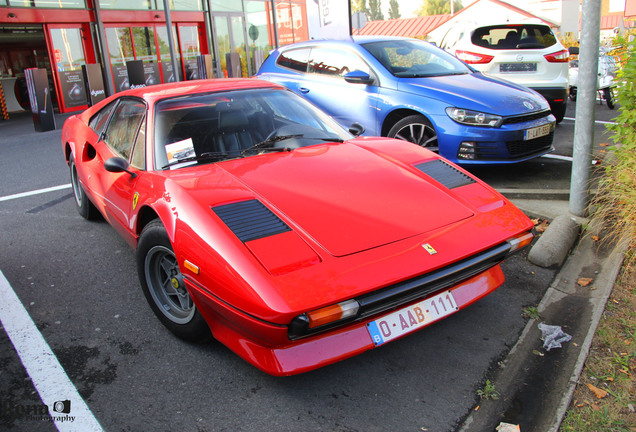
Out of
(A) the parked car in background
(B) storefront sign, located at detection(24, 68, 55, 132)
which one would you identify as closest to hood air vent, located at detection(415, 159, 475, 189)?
(A) the parked car in background

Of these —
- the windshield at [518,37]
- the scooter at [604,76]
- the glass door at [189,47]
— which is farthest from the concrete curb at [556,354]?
the glass door at [189,47]

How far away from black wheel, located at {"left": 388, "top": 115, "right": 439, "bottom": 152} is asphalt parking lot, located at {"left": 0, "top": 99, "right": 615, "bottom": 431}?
187cm

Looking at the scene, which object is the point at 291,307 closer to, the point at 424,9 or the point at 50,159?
the point at 50,159

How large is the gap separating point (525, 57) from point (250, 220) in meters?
6.57

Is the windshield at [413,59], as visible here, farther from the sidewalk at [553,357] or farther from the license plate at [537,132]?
the sidewalk at [553,357]

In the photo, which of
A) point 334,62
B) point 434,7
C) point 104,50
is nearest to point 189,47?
point 104,50

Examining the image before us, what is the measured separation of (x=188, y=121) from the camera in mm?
3227

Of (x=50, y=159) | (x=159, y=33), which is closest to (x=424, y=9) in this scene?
(x=159, y=33)

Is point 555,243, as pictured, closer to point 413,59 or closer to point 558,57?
point 413,59

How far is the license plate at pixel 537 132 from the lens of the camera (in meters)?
4.96

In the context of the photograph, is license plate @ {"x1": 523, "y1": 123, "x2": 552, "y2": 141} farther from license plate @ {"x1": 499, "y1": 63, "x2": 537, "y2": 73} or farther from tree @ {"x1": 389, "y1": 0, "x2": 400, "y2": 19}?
tree @ {"x1": 389, "y1": 0, "x2": 400, "y2": 19}

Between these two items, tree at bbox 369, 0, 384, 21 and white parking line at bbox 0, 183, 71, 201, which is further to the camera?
tree at bbox 369, 0, 384, 21

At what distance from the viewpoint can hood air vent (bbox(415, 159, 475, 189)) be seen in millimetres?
2973

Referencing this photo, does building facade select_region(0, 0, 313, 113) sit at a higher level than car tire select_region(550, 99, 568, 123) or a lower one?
higher
